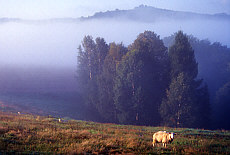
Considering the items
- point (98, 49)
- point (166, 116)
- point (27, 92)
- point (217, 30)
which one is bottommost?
point (166, 116)

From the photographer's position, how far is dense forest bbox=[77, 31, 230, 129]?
3500cm

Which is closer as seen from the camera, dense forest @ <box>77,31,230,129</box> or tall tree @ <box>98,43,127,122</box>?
dense forest @ <box>77,31,230,129</box>

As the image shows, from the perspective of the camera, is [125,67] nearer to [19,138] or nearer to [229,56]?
[19,138]

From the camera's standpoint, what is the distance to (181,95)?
3409 cm

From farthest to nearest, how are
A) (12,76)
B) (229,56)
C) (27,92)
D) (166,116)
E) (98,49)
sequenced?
(229,56), (12,76), (27,92), (98,49), (166,116)

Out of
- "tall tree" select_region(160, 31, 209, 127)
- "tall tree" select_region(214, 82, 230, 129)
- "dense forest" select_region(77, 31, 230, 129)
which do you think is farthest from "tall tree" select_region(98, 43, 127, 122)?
"tall tree" select_region(214, 82, 230, 129)

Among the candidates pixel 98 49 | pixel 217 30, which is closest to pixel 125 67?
pixel 98 49

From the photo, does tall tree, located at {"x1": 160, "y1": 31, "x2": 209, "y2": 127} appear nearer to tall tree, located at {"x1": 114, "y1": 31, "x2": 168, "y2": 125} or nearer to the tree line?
the tree line

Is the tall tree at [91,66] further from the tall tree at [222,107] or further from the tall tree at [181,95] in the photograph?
the tall tree at [222,107]

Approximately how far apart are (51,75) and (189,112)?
6475cm

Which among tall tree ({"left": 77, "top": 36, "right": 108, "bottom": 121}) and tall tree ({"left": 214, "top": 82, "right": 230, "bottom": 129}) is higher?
tall tree ({"left": 77, "top": 36, "right": 108, "bottom": 121})

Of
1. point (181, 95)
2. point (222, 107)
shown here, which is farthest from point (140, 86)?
point (222, 107)

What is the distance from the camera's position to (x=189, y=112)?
33.6 m

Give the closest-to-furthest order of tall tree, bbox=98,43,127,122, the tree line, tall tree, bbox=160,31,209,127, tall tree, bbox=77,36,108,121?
tall tree, bbox=160,31,209,127 → the tree line → tall tree, bbox=98,43,127,122 → tall tree, bbox=77,36,108,121
